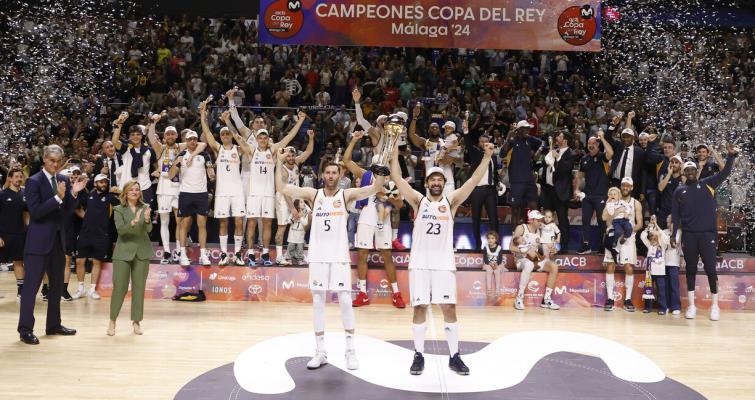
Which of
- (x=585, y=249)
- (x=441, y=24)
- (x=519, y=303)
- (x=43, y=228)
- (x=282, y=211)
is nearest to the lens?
(x=43, y=228)

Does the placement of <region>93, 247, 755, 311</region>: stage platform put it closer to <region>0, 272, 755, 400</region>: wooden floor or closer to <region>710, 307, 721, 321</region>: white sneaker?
<region>0, 272, 755, 400</region>: wooden floor

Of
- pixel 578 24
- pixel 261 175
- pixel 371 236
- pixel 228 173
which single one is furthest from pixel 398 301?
pixel 578 24

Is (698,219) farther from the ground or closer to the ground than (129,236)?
farther from the ground

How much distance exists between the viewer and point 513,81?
736 inches

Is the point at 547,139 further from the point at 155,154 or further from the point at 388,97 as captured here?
the point at 155,154

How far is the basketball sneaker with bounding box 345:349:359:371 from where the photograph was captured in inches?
304

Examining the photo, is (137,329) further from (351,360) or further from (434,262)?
(434,262)

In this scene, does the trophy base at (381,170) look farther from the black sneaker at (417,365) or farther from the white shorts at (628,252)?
the white shorts at (628,252)

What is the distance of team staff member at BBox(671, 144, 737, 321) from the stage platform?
912 millimetres

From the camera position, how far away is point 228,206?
1198 cm

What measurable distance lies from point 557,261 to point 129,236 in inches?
270

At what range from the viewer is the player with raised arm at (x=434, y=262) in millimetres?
7574

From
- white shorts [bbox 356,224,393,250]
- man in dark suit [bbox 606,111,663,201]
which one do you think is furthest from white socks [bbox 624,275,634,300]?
white shorts [bbox 356,224,393,250]

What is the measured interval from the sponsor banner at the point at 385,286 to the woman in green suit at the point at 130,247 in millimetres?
2778
